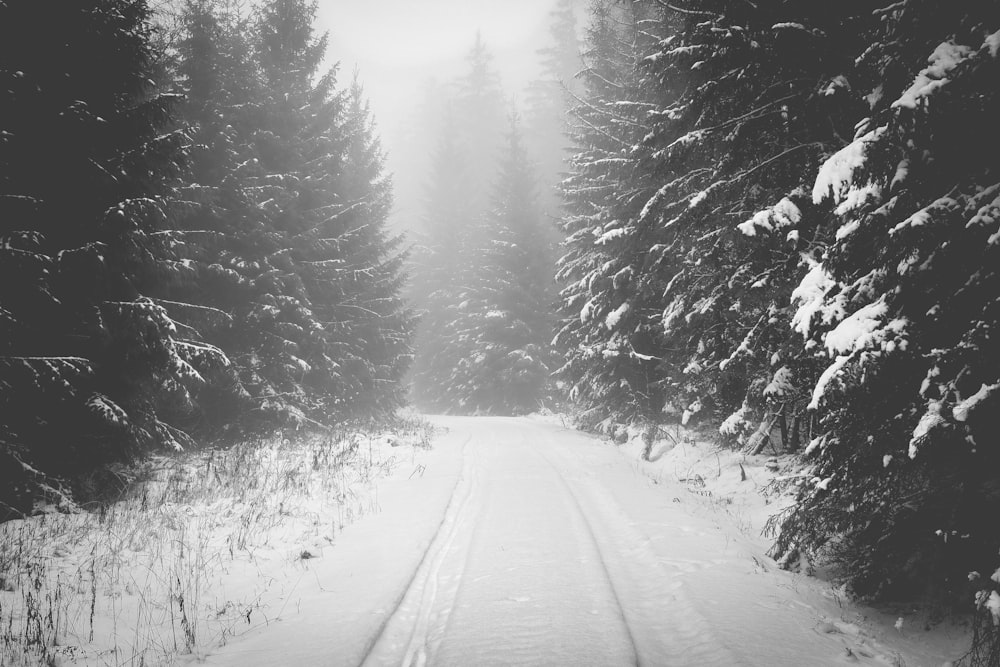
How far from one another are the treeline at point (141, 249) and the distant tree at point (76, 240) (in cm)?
2

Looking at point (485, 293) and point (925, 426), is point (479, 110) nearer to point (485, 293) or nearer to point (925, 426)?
point (485, 293)

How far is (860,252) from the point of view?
4203mm

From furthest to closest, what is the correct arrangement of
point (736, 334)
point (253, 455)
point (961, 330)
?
1. point (253, 455)
2. point (736, 334)
3. point (961, 330)

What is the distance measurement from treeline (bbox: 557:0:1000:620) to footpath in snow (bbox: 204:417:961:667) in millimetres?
737

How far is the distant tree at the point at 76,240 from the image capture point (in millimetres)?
6363

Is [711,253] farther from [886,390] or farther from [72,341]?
[72,341]

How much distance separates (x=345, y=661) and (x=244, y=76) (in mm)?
16686

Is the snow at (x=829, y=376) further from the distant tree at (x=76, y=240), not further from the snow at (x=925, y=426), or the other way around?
the distant tree at (x=76, y=240)

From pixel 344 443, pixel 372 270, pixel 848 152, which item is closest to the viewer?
pixel 848 152

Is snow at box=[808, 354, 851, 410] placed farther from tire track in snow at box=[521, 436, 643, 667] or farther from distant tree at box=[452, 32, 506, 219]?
distant tree at box=[452, 32, 506, 219]

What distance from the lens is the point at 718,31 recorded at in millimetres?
6344

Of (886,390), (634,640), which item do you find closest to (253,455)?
(634,640)

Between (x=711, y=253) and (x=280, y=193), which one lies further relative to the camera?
(x=280, y=193)

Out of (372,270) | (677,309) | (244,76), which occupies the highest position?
(244,76)
